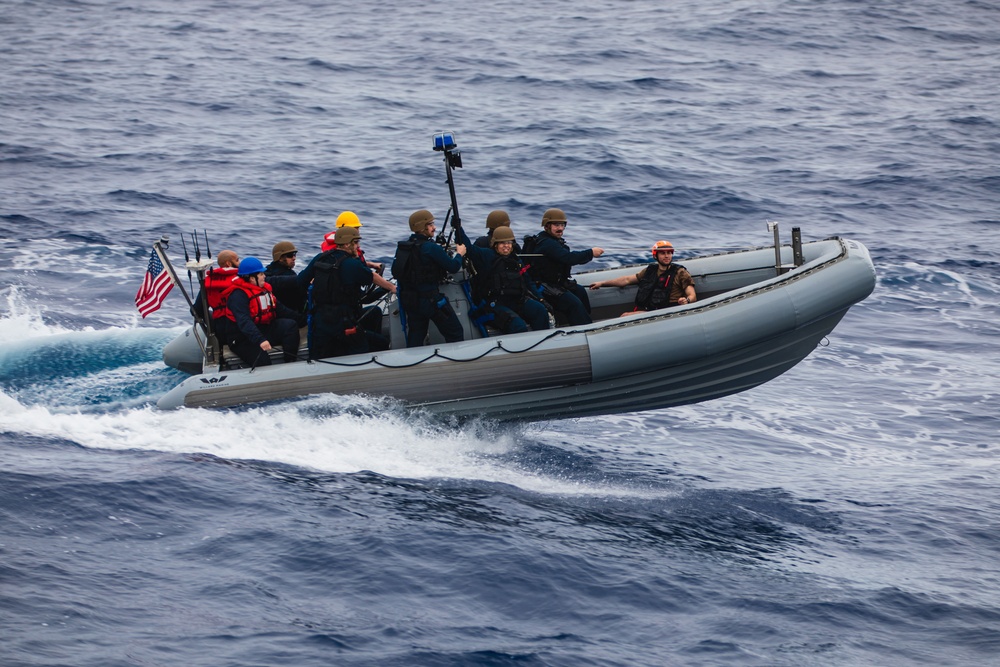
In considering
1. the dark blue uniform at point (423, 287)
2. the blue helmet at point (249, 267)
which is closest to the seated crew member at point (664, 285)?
the dark blue uniform at point (423, 287)

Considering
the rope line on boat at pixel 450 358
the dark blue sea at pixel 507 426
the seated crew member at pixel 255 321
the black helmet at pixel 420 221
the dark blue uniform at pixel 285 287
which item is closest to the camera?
the dark blue sea at pixel 507 426

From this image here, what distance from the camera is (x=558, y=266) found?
916 centimetres

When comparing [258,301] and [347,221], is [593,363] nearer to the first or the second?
[347,221]

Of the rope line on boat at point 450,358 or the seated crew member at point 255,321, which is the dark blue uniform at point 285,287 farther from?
the rope line on boat at point 450,358

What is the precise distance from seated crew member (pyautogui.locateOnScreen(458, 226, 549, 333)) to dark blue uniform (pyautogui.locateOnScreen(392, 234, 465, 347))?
0.80ft

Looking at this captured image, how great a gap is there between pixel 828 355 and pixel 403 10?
19.5 m

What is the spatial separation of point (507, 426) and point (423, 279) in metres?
1.37

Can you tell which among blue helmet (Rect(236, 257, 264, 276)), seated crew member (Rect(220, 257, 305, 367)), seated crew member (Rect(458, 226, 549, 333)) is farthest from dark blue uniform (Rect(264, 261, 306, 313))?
seated crew member (Rect(458, 226, 549, 333))

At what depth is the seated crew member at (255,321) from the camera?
8.71 m

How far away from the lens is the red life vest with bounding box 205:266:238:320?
892 centimetres

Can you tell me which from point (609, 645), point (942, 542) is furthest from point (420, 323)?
point (942, 542)

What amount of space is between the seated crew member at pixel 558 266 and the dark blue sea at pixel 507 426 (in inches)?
42.3

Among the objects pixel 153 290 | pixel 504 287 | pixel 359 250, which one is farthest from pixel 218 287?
pixel 504 287

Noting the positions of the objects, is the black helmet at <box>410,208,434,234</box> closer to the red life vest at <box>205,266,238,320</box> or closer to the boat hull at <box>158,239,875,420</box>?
the boat hull at <box>158,239,875,420</box>
